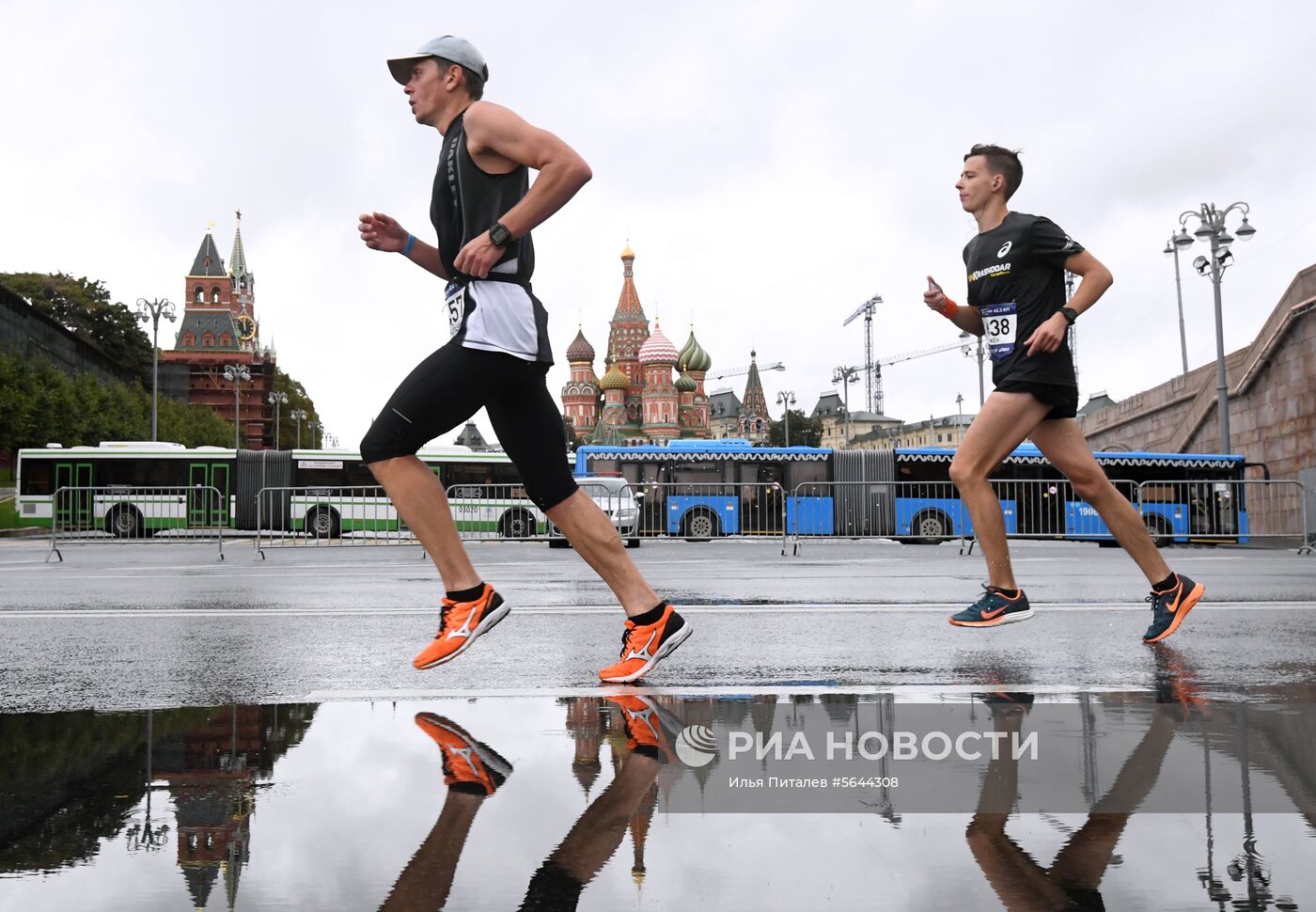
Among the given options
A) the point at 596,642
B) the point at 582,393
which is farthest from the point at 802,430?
the point at 596,642

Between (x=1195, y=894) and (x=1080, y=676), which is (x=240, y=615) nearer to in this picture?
(x=1080, y=676)

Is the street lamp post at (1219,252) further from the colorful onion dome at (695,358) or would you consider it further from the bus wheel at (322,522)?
the colorful onion dome at (695,358)

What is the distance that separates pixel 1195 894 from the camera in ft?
4.79

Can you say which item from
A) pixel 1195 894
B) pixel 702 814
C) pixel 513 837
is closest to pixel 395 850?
pixel 513 837

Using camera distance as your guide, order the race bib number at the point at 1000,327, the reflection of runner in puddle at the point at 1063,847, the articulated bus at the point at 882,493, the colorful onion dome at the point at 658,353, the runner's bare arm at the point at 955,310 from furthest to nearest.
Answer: the colorful onion dome at the point at 658,353, the articulated bus at the point at 882,493, the runner's bare arm at the point at 955,310, the race bib number at the point at 1000,327, the reflection of runner in puddle at the point at 1063,847

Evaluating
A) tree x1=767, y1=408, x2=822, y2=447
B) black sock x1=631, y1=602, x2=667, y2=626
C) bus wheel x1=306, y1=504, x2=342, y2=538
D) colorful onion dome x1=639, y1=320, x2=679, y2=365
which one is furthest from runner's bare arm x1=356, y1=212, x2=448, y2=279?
colorful onion dome x1=639, y1=320, x2=679, y2=365

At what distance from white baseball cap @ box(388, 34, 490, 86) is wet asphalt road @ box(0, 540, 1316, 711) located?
6.23 ft

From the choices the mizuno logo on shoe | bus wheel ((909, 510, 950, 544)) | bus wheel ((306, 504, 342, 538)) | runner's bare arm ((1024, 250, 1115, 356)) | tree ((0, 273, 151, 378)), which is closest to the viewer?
the mizuno logo on shoe

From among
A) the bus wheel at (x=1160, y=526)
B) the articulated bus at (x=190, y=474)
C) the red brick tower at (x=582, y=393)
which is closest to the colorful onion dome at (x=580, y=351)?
the red brick tower at (x=582, y=393)

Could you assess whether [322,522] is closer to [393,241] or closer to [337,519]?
[337,519]

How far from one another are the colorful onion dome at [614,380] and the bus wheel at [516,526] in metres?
125

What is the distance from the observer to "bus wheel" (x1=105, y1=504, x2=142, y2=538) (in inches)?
1035

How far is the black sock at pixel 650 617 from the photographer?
350 centimetres

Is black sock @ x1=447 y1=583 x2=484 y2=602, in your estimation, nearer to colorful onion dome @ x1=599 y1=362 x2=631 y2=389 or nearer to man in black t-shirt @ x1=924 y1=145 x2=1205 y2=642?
man in black t-shirt @ x1=924 y1=145 x2=1205 y2=642
